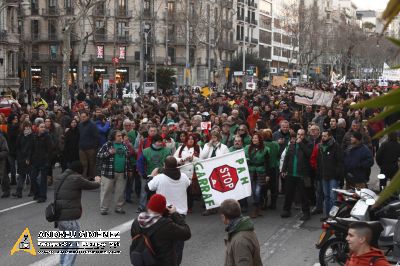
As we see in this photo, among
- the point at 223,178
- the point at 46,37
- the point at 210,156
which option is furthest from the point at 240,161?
the point at 46,37

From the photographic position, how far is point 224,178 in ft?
34.0

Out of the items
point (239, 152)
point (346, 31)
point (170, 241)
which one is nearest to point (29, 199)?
point (239, 152)

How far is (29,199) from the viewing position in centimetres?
1242

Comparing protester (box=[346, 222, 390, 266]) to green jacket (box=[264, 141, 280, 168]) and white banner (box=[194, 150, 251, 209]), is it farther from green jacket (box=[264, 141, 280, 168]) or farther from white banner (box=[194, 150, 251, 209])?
green jacket (box=[264, 141, 280, 168])

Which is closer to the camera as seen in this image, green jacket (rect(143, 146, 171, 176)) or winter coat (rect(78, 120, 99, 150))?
green jacket (rect(143, 146, 171, 176))

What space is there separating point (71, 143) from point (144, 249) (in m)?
9.25

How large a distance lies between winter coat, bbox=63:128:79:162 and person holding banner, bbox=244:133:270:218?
15.0 ft

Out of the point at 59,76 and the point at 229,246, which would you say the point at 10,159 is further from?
the point at 59,76

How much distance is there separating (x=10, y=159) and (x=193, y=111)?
7038mm

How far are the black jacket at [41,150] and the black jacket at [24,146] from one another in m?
0.10

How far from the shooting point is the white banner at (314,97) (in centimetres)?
1836

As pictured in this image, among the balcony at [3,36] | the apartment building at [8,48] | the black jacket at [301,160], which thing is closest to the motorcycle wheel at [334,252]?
the black jacket at [301,160]

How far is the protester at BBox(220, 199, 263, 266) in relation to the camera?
475cm

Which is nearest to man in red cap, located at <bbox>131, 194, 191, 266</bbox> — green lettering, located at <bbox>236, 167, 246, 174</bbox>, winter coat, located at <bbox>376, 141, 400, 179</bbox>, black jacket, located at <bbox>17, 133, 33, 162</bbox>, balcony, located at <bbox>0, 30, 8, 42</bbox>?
green lettering, located at <bbox>236, 167, 246, 174</bbox>
